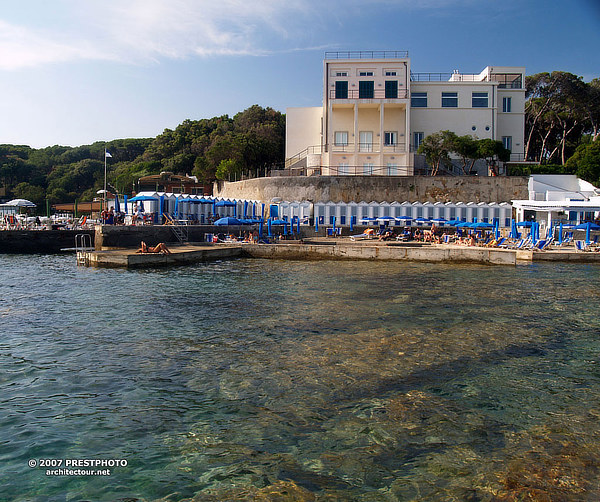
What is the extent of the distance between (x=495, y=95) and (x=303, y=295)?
35.0m

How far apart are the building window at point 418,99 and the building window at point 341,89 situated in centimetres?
611

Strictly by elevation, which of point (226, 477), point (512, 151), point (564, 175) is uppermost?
point (512, 151)

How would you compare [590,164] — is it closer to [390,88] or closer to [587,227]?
[587,227]

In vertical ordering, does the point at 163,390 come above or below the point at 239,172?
below

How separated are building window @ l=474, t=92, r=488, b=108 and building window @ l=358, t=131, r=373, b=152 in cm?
962

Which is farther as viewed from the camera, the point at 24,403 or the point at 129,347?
the point at 129,347

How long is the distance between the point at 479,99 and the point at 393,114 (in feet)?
25.8

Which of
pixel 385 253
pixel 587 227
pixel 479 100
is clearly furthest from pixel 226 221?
pixel 479 100

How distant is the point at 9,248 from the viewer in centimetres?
2922

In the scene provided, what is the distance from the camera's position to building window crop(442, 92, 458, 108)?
4175 cm

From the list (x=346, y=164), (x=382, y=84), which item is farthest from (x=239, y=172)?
(x=382, y=84)

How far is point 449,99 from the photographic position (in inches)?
1651

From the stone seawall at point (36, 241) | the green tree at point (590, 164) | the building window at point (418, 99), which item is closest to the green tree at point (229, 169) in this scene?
the building window at point (418, 99)

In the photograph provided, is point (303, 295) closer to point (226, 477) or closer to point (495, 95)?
point (226, 477)
